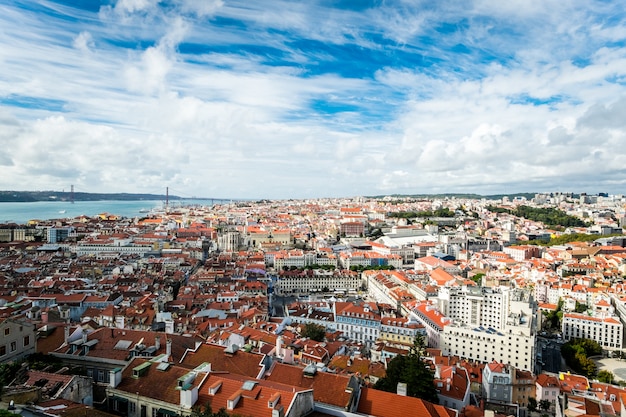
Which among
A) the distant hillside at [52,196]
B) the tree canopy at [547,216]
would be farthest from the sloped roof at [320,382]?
the distant hillside at [52,196]

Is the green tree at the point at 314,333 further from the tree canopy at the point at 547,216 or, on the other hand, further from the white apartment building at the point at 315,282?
the tree canopy at the point at 547,216

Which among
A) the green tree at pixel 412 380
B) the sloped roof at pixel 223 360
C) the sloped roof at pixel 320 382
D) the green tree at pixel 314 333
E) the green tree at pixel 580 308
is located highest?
the sloped roof at pixel 223 360

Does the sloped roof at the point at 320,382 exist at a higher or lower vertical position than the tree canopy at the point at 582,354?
higher

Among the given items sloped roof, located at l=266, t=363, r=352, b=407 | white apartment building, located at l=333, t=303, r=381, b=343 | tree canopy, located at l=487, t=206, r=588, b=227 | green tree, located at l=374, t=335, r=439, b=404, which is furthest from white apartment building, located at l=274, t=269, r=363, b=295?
tree canopy, located at l=487, t=206, r=588, b=227

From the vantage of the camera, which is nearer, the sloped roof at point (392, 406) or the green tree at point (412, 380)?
the sloped roof at point (392, 406)

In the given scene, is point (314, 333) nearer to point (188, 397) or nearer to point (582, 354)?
point (188, 397)

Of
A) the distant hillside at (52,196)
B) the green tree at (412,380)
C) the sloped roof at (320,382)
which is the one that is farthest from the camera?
the distant hillside at (52,196)

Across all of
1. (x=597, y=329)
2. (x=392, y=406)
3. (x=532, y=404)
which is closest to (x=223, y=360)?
(x=392, y=406)

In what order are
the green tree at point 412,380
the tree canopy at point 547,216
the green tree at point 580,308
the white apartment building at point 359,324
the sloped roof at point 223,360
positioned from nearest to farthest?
the sloped roof at point 223,360, the green tree at point 412,380, the white apartment building at point 359,324, the green tree at point 580,308, the tree canopy at point 547,216

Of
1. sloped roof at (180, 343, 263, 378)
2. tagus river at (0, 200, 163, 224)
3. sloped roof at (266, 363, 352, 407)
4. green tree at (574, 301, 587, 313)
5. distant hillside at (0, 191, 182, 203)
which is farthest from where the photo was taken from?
distant hillside at (0, 191, 182, 203)

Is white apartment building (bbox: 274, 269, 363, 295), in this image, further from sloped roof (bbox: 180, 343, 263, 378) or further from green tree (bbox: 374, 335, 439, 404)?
sloped roof (bbox: 180, 343, 263, 378)

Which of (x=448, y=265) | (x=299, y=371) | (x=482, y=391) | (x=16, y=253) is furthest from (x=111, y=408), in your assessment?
(x=16, y=253)

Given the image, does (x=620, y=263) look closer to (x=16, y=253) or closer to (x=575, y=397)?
(x=575, y=397)
